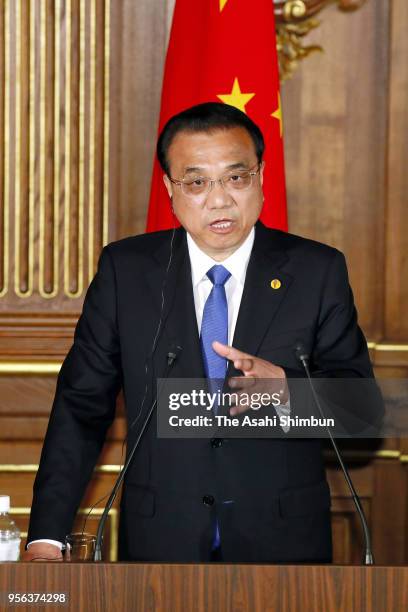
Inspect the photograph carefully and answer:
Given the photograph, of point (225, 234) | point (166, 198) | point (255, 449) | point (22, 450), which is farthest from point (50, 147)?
point (255, 449)

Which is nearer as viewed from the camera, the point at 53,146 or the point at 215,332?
the point at 215,332

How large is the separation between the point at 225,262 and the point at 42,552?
2.33 ft

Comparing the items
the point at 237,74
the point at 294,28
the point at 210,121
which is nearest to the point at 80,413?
the point at 210,121

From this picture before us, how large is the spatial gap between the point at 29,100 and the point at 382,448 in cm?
158

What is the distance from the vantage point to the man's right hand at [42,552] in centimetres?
179

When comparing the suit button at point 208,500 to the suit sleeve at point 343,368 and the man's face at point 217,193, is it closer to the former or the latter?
the suit sleeve at point 343,368

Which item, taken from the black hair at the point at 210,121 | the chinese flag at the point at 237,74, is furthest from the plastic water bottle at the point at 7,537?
the chinese flag at the point at 237,74

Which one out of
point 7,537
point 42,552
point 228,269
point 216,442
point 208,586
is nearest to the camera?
point 208,586

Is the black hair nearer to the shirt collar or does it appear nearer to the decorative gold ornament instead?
the shirt collar

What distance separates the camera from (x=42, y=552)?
1.80 meters

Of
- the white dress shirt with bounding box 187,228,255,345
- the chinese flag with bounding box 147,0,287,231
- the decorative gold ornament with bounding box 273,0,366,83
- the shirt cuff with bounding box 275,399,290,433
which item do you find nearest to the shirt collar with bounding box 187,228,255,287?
the white dress shirt with bounding box 187,228,255,345

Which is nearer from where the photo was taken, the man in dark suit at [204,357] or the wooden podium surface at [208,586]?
the wooden podium surface at [208,586]

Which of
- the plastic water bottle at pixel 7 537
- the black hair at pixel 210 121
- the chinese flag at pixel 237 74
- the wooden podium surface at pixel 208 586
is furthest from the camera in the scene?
the chinese flag at pixel 237 74

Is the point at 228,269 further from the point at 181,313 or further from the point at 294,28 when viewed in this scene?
the point at 294,28
